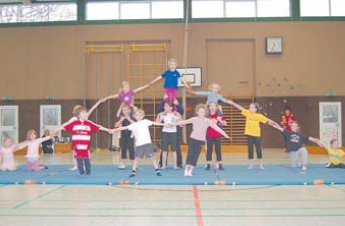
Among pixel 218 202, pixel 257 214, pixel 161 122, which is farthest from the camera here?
pixel 161 122

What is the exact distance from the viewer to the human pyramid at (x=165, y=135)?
8609 mm

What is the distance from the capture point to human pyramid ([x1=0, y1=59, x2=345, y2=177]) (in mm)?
8609

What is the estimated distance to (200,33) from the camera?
19172mm

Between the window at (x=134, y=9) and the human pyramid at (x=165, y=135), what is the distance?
967 centimetres

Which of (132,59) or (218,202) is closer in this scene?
(218,202)

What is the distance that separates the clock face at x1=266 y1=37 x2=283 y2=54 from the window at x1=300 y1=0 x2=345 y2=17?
5.72 feet

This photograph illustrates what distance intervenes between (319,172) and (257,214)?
14.5 ft

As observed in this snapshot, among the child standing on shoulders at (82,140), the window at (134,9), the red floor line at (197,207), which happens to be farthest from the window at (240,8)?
the red floor line at (197,207)

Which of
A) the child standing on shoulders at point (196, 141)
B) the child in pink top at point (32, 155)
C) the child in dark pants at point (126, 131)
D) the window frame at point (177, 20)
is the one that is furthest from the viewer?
the window frame at point (177, 20)

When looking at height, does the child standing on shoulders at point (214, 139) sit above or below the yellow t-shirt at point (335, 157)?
above

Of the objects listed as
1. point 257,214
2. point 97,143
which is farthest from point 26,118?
point 257,214

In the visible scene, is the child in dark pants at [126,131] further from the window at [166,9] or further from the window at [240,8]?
the window at [240,8]

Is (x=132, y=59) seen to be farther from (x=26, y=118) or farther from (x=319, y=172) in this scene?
(x=319, y=172)

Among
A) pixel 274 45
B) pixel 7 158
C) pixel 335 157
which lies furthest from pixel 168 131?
pixel 274 45
